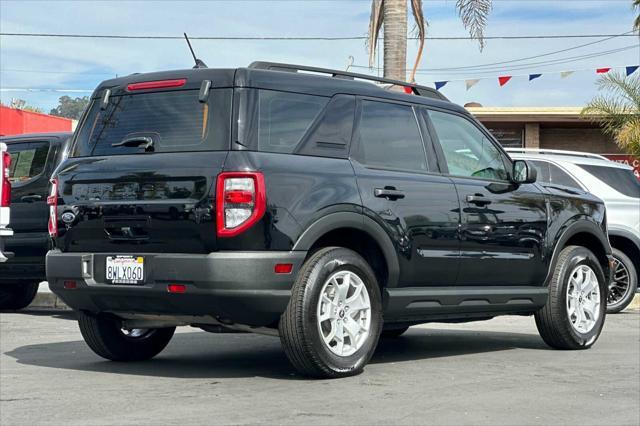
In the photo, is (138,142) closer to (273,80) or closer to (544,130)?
(273,80)

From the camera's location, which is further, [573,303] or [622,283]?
[622,283]

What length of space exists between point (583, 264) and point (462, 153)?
1617mm

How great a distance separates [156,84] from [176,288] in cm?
148

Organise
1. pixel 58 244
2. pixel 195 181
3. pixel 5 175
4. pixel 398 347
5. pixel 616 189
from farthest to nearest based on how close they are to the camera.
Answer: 1. pixel 616 189
2. pixel 5 175
3. pixel 398 347
4. pixel 58 244
5. pixel 195 181

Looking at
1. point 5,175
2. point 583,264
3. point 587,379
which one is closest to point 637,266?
point 583,264

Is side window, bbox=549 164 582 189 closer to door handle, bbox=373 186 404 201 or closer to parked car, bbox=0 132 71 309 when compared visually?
parked car, bbox=0 132 71 309

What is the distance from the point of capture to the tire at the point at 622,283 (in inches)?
543

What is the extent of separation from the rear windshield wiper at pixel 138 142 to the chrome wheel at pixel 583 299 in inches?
154

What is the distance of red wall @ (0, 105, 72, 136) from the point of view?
4013 centimetres

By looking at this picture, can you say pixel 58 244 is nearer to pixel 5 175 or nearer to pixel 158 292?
pixel 158 292

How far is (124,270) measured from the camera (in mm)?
7262

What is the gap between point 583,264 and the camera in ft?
31.5

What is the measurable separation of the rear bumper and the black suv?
12mm

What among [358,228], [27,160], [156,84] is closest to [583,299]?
[358,228]
